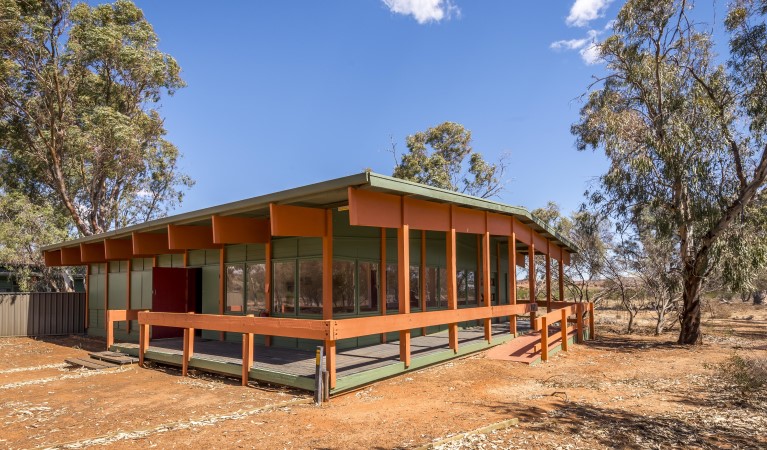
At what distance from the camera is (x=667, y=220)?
1488 cm

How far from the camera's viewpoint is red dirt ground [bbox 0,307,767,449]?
17.3 feet

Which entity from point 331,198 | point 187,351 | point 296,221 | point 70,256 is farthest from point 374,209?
point 70,256

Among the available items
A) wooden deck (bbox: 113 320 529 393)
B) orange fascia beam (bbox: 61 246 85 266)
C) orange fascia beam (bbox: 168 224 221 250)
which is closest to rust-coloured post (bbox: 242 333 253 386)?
wooden deck (bbox: 113 320 529 393)

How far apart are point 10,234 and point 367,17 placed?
18.9 m

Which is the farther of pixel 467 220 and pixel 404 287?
pixel 467 220

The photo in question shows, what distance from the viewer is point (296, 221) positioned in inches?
356

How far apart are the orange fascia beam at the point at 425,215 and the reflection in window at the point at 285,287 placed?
340 centimetres

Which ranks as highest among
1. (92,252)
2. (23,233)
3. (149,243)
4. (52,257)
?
(23,233)

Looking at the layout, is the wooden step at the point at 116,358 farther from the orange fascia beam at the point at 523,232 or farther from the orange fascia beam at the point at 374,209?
the orange fascia beam at the point at 523,232

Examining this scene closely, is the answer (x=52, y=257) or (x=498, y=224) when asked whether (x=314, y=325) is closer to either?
(x=498, y=224)

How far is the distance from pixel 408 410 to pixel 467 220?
17.8 feet

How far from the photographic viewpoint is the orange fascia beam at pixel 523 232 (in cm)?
1313

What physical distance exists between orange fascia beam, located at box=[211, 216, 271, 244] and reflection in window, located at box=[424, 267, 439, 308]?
4.67 m

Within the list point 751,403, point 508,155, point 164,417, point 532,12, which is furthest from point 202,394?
point 508,155
